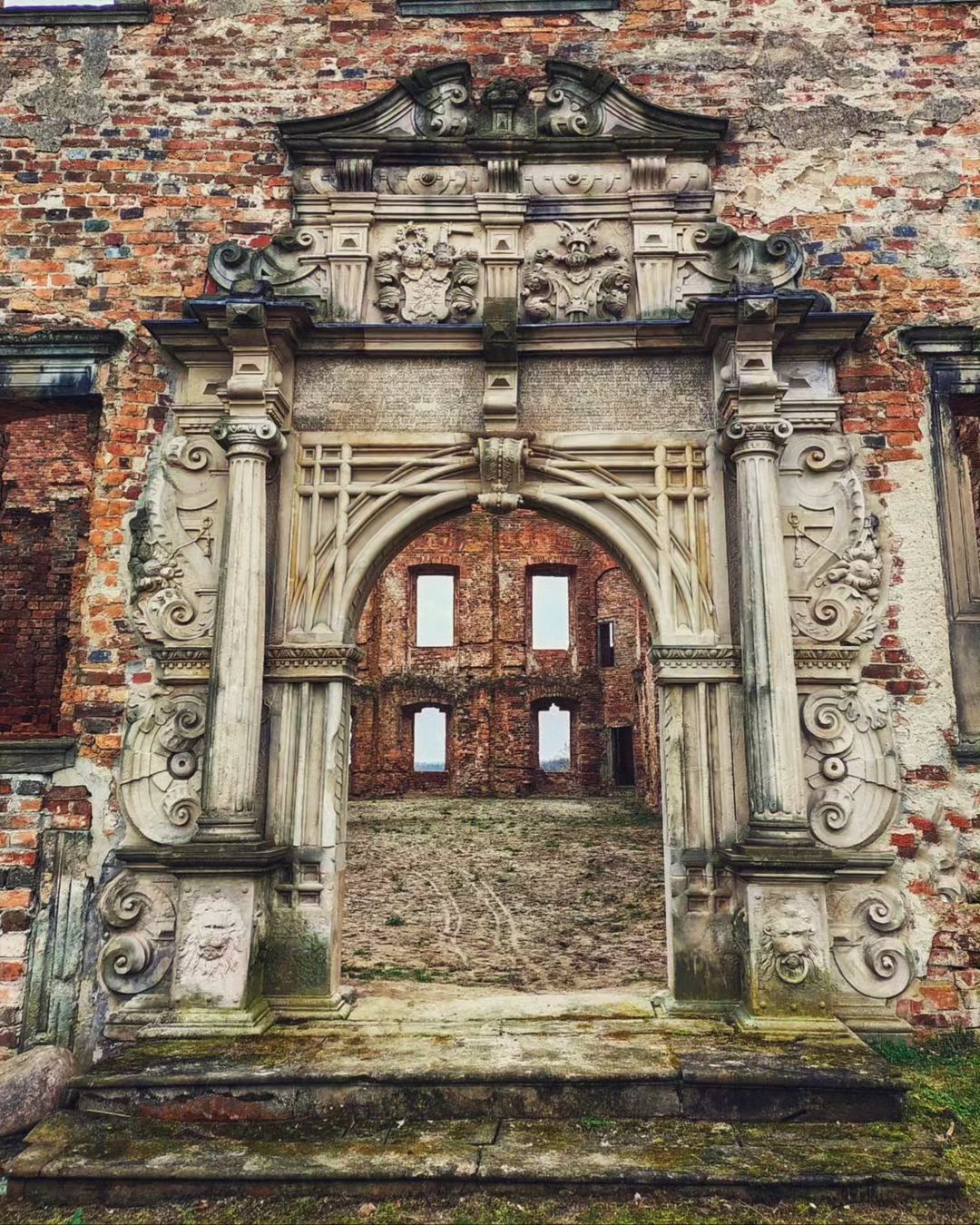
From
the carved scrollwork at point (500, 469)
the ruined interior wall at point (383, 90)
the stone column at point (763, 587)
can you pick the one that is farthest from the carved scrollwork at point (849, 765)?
the carved scrollwork at point (500, 469)

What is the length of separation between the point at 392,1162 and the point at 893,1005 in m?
3.08

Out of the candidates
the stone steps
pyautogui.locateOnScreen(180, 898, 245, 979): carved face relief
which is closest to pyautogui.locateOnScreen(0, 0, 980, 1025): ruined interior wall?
pyautogui.locateOnScreen(180, 898, 245, 979): carved face relief

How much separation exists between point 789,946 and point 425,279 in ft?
15.1

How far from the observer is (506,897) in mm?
9914

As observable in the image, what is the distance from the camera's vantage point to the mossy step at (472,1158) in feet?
11.3

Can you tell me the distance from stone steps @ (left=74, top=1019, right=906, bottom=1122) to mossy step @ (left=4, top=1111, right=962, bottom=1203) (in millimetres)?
76

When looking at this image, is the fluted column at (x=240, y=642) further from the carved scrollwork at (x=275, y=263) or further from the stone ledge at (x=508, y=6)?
the stone ledge at (x=508, y=6)

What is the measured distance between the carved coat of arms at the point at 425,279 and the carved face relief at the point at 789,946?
4074 millimetres

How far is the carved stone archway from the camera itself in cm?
506

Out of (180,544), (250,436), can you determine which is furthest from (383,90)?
(180,544)

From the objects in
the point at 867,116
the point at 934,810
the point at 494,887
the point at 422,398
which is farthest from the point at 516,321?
the point at 494,887

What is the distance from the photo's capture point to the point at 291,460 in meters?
5.73

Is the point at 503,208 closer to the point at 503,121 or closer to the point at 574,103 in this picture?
the point at 503,121

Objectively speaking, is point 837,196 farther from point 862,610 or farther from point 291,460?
point 291,460
